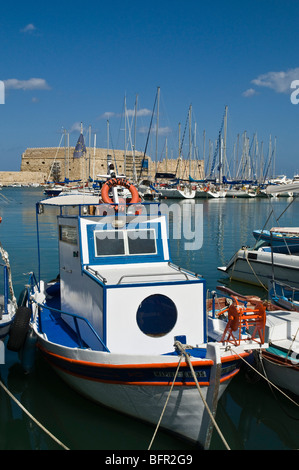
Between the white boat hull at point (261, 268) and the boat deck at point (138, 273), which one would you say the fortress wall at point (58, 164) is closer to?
the white boat hull at point (261, 268)

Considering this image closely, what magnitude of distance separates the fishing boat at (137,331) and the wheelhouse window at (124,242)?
0.7 inches

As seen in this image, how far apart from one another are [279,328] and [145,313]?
2.89m

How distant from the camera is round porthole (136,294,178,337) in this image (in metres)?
7.14

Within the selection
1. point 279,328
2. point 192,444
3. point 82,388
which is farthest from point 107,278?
point 279,328

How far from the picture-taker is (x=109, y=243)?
8188 mm

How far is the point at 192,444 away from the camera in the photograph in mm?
6516

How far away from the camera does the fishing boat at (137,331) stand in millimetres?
6328

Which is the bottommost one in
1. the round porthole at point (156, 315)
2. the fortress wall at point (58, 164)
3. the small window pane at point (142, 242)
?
the round porthole at point (156, 315)

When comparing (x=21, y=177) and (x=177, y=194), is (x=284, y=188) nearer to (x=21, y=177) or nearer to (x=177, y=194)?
(x=177, y=194)

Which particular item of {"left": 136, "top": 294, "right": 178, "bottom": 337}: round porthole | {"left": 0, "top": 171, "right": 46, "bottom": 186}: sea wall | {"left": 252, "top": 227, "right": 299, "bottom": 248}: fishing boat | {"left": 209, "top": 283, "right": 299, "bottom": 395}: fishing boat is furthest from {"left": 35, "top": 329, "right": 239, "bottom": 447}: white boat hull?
{"left": 0, "top": 171, "right": 46, "bottom": 186}: sea wall

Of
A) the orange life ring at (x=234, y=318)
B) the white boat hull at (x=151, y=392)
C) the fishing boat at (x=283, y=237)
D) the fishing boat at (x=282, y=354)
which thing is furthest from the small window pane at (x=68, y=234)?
the fishing boat at (x=283, y=237)

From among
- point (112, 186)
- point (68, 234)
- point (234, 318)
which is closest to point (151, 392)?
point (234, 318)

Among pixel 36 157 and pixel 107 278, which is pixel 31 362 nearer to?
pixel 107 278

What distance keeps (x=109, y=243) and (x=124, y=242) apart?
29cm
